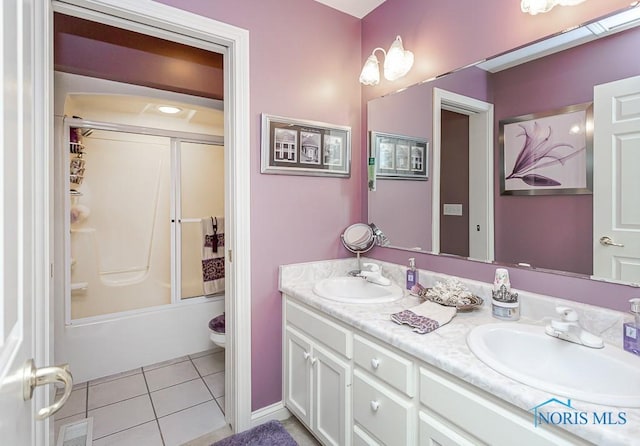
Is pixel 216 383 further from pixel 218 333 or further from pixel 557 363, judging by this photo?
pixel 557 363

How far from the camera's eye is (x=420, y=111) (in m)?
1.77

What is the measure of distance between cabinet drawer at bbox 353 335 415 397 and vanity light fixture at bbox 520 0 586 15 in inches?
54.4

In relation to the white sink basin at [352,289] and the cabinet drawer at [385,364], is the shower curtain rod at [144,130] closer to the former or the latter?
the white sink basin at [352,289]

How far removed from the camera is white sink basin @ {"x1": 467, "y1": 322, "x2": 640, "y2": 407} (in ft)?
2.56

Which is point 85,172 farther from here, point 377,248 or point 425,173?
point 425,173

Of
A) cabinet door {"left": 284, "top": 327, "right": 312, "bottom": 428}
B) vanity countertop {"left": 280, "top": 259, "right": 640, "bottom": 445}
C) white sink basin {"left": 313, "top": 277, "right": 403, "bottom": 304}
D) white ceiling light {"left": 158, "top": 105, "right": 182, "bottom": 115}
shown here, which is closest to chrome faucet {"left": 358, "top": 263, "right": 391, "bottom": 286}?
white sink basin {"left": 313, "top": 277, "right": 403, "bottom": 304}

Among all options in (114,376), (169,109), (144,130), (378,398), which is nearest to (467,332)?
(378,398)

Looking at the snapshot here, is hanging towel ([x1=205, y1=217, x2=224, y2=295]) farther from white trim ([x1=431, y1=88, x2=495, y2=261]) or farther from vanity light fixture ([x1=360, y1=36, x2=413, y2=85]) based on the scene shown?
white trim ([x1=431, y1=88, x2=495, y2=261])

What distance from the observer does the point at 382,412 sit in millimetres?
1168

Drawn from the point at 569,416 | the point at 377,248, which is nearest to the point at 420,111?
the point at 377,248

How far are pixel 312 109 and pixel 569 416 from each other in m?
1.76

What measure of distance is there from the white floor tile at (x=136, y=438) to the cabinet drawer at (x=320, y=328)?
0.94 m

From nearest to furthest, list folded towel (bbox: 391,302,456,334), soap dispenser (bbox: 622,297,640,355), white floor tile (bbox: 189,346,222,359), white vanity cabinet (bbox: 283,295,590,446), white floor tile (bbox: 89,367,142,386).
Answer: white vanity cabinet (bbox: 283,295,590,446), soap dispenser (bbox: 622,297,640,355), folded towel (bbox: 391,302,456,334), white floor tile (bbox: 89,367,142,386), white floor tile (bbox: 189,346,222,359)

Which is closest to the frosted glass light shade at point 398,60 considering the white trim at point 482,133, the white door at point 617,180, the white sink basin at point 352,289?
the white trim at point 482,133
